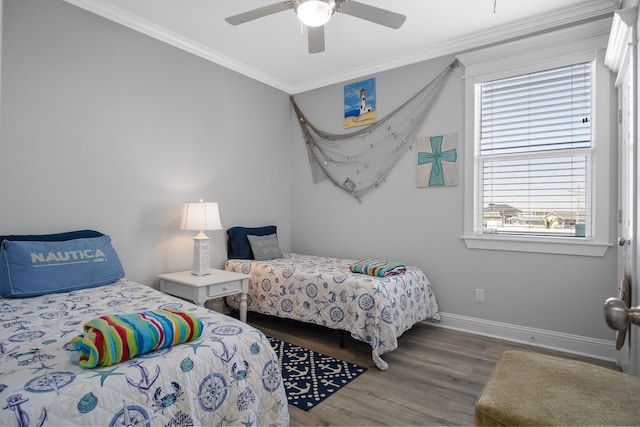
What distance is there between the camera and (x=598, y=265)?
9.06ft

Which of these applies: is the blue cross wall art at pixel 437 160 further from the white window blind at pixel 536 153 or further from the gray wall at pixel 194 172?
the white window blind at pixel 536 153

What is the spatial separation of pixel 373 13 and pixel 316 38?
41cm

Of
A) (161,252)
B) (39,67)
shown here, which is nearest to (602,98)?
(161,252)

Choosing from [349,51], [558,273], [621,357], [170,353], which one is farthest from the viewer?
[349,51]

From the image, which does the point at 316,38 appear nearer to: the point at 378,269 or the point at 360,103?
the point at 360,103

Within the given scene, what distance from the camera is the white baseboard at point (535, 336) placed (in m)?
2.74

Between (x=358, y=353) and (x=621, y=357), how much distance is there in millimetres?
1803

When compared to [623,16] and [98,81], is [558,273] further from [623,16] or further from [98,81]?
[98,81]

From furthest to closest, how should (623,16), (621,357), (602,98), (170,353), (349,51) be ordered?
(349,51) → (602,98) → (621,357) → (623,16) → (170,353)

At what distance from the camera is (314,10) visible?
6.51 feet

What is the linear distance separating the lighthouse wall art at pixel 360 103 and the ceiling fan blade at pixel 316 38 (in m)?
1.50

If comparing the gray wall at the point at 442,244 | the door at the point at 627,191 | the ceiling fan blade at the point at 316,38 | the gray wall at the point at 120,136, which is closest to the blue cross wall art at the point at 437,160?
the gray wall at the point at 442,244

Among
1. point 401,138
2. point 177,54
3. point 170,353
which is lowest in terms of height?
point 170,353

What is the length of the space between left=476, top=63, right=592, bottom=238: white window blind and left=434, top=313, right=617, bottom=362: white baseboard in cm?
80
